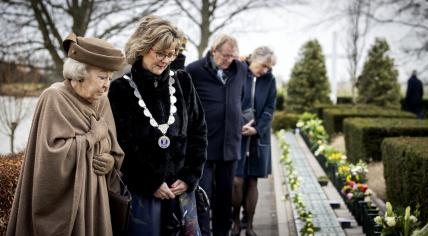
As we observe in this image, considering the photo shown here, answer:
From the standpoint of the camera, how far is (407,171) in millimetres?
6379

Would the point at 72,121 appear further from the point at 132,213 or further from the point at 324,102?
the point at 324,102

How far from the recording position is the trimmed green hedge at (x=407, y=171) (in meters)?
5.85

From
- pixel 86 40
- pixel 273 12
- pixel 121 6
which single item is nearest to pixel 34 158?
pixel 86 40

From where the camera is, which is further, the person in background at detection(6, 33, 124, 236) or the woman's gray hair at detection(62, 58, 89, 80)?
the woman's gray hair at detection(62, 58, 89, 80)

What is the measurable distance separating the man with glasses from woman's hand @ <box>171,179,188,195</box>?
5.10 feet

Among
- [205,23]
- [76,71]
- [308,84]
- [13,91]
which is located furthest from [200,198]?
[308,84]

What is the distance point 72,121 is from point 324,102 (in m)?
22.1

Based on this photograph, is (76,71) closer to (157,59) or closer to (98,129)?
(98,129)

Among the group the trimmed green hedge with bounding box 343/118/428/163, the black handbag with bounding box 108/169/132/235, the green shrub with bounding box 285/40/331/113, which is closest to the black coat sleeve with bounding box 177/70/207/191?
the black handbag with bounding box 108/169/132/235

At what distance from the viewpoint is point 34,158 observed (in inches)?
125

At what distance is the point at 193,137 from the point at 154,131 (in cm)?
40

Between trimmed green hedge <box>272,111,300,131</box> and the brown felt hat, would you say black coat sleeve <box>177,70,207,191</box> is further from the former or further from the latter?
trimmed green hedge <box>272,111,300,131</box>

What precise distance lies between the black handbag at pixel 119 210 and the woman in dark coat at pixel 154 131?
143mm

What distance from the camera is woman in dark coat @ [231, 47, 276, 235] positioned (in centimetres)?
644
